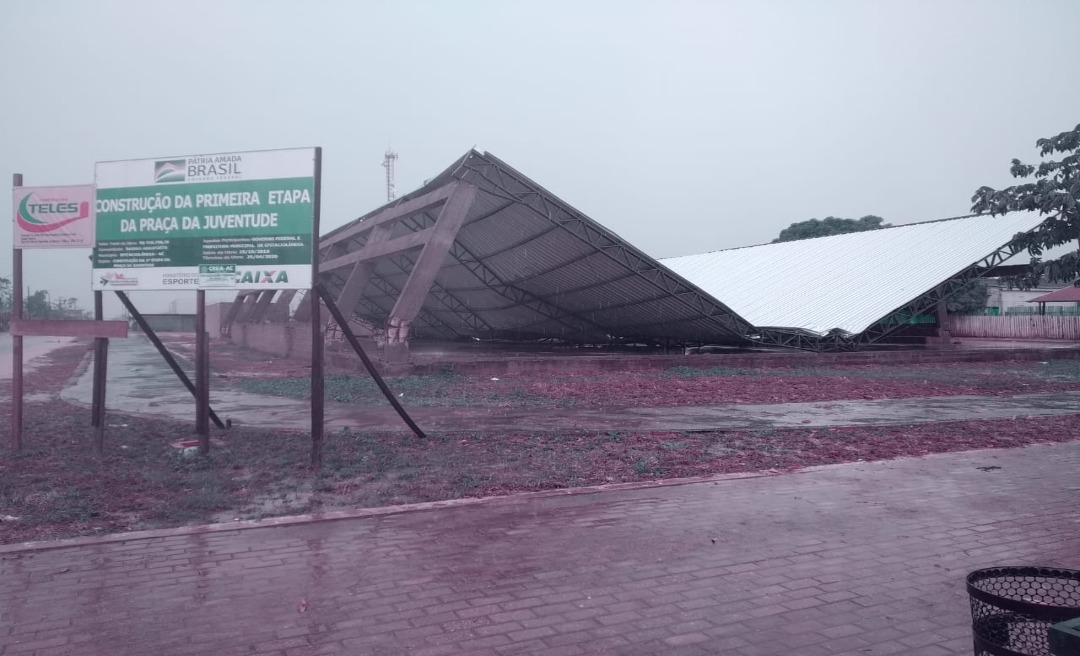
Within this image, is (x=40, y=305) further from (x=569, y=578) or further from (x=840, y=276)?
(x=569, y=578)

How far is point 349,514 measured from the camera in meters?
6.79

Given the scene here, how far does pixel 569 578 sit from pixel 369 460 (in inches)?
177

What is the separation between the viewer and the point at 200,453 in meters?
9.44

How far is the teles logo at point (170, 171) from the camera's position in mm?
9398

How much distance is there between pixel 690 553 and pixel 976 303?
53.3 m

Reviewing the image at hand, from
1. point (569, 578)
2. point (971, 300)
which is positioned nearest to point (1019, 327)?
point (971, 300)

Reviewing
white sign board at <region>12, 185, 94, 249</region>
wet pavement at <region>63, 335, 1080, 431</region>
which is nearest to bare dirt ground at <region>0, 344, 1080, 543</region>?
wet pavement at <region>63, 335, 1080, 431</region>

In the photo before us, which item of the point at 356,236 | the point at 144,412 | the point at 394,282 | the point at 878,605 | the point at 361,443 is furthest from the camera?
the point at 394,282

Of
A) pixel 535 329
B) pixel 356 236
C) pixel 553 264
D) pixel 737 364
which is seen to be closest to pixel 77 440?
pixel 737 364

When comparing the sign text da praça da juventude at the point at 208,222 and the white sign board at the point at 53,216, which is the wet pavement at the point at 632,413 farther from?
the white sign board at the point at 53,216

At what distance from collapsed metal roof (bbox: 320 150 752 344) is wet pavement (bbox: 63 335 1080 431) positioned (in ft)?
27.2

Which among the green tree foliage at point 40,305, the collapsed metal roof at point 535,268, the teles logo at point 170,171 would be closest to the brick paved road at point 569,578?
the teles logo at point 170,171

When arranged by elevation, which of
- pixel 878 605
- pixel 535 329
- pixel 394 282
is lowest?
pixel 878 605

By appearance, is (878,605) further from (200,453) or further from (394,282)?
(394,282)
